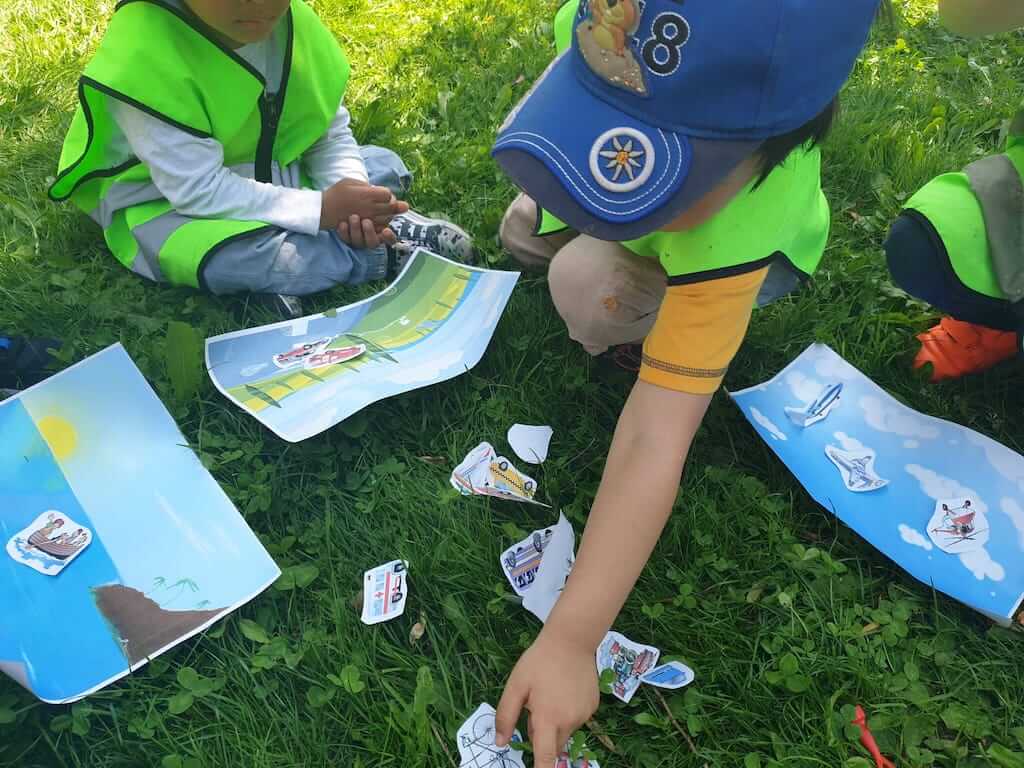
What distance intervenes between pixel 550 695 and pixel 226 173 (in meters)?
1.32

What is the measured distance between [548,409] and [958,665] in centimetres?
82

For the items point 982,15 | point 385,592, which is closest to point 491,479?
point 385,592

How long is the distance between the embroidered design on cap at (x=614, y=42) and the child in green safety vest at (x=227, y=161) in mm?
830

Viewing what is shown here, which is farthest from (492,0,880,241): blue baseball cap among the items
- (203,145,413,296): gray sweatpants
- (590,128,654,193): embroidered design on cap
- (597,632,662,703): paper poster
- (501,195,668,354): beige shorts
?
(203,145,413,296): gray sweatpants

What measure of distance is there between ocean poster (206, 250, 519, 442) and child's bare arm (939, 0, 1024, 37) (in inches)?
38.8

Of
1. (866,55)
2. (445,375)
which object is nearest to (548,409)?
(445,375)

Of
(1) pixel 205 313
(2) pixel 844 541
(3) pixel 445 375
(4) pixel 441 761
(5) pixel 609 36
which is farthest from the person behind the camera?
(1) pixel 205 313

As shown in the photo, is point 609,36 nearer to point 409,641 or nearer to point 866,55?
point 409,641

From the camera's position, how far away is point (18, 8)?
263cm

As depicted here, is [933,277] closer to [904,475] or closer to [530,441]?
[904,475]

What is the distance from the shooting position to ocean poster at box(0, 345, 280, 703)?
1226mm

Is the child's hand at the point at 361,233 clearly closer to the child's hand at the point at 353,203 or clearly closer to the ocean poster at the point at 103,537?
the child's hand at the point at 353,203

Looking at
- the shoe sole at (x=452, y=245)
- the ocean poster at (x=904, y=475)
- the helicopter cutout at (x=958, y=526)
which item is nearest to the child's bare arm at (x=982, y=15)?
the ocean poster at (x=904, y=475)

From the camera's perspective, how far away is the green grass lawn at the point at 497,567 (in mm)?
1190
